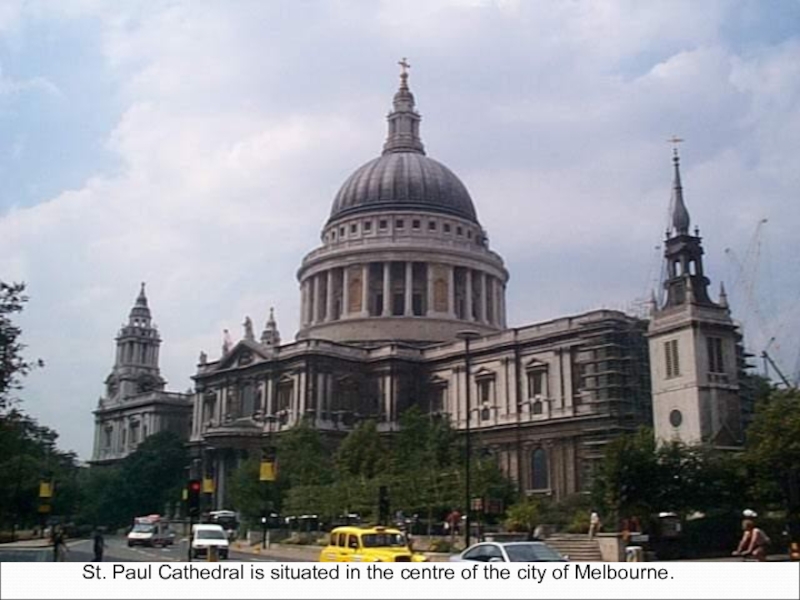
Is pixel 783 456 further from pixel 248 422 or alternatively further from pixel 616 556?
pixel 248 422

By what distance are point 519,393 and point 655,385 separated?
17.8 metres

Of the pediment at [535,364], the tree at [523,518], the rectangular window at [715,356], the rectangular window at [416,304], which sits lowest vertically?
the tree at [523,518]

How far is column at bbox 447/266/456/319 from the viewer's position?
10138cm

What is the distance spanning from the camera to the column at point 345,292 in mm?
103162

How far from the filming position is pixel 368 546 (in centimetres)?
3067

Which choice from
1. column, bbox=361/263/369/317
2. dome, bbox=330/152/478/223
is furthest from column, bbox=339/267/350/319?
dome, bbox=330/152/478/223

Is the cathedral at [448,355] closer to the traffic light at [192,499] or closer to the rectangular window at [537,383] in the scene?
the rectangular window at [537,383]

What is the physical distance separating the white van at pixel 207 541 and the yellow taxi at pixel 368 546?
15140 mm

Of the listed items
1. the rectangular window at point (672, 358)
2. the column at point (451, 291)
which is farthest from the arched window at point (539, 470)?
the column at point (451, 291)

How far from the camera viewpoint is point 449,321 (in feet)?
330

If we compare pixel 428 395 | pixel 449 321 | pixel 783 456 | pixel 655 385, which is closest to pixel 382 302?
pixel 449 321

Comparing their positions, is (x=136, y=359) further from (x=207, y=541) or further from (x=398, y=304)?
(x=207, y=541)

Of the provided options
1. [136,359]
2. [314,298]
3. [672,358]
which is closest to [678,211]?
[672,358]

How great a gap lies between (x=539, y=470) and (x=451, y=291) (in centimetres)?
2591
